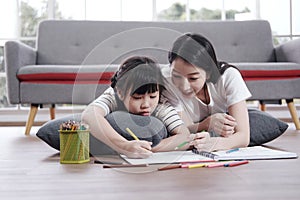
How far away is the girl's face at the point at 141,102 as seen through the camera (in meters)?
1.43

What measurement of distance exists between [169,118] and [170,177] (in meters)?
0.39

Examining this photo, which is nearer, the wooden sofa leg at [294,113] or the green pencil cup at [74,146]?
the green pencil cup at [74,146]

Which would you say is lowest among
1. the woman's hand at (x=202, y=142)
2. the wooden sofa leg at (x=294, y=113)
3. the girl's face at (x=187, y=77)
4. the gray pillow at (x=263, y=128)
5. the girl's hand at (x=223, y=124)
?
the wooden sofa leg at (x=294, y=113)

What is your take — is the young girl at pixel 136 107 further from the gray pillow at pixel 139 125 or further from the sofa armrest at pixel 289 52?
the sofa armrest at pixel 289 52

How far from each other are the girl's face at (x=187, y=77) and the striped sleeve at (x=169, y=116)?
7 centimetres

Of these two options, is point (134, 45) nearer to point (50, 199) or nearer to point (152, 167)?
point (152, 167)

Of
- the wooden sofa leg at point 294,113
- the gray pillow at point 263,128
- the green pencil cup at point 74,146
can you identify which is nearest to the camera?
the green pencil cup at point 74,146

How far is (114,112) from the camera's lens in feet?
5.20

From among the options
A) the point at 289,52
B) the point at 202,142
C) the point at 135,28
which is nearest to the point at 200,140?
the point at 202,142

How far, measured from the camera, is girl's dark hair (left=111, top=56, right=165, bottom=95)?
4.59 feet

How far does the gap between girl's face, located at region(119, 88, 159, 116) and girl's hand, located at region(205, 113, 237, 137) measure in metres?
0.28

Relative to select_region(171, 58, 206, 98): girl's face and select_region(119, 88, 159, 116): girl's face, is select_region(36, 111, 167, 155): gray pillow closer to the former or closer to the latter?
select_region(119, 88, 159, 116): girl's face

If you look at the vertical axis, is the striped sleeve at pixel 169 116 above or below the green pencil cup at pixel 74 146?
above

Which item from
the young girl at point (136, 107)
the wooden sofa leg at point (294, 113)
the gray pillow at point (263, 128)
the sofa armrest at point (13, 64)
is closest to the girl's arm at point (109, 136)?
the young girl at point (136, 107)
